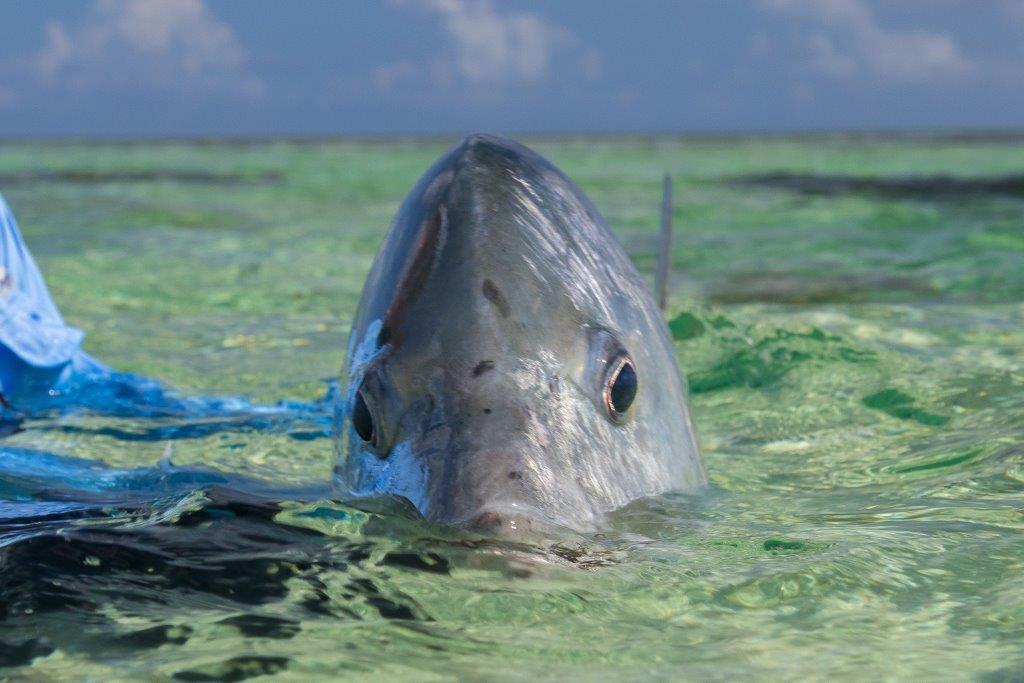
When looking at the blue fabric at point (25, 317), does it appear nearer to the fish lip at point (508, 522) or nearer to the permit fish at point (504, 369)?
the permit fish at point (504, 369)

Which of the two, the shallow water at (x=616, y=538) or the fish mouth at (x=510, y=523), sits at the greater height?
the fish mouth at (x=510, y=523)

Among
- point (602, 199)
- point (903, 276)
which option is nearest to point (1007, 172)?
point (602, 199)

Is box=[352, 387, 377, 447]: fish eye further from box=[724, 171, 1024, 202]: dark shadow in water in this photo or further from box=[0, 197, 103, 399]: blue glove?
box=[724, 171, 1024, 202]: dark shadow in water

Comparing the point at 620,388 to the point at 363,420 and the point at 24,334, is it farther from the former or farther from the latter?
the point at 24,334

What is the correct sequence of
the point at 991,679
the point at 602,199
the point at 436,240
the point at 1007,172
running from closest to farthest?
the point at 991,679 → the point at 436,240 → the point at 602,199 → the point at 1007,172

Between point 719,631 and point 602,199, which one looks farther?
point 602,199

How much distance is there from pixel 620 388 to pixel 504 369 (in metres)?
0.25

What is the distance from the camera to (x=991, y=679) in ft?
5.94

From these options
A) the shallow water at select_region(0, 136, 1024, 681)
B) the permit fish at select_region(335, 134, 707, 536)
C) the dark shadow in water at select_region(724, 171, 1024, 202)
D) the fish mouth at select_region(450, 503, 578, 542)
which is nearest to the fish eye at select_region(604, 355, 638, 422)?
the permit fish at select_region(335, 134, 707, 536)

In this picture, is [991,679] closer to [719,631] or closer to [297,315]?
[719,631]

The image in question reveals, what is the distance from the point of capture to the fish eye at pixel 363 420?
2.33 m

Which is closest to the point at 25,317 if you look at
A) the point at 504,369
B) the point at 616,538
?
the point at 504,369

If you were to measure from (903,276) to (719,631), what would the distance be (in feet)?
27.4

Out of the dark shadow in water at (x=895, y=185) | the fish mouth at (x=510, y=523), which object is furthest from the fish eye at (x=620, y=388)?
the dark shadow in water at (x=895, y=185)
